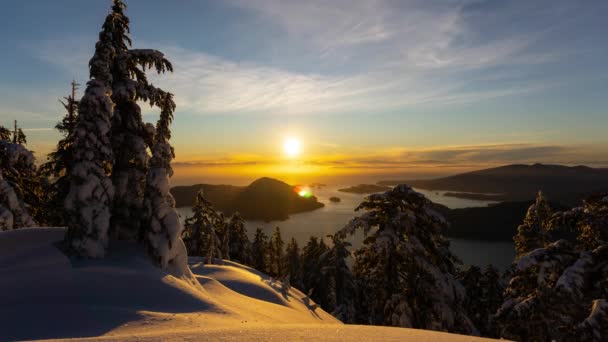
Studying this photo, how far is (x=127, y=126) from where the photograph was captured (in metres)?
14.6

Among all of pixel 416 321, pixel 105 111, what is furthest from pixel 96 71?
pixel 416 321

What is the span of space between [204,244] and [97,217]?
2525 cm

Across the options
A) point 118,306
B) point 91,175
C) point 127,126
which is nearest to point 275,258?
point 127,126

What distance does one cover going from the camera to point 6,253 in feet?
37.5

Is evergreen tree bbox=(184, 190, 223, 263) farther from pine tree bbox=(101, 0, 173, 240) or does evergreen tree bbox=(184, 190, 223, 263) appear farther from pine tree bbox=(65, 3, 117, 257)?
pine tree bbox=(65, 3, 117, 257)

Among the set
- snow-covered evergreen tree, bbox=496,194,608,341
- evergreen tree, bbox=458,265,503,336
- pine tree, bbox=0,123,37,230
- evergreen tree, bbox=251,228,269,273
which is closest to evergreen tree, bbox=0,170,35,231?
pine tree, bbox=0,123,37,230

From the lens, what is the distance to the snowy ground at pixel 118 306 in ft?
19.9

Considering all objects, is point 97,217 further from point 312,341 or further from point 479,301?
point 479,301

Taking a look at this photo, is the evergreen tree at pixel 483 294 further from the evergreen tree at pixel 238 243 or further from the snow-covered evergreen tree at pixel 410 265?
the evergreen tree at pixel 238 243

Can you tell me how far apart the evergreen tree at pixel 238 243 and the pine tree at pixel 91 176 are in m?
33.9

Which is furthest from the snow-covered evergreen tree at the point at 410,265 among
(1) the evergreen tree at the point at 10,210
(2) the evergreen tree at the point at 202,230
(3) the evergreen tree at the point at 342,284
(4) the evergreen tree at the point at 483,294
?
(2) the evergreen tree at the point at 202,230

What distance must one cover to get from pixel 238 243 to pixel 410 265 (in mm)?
36378

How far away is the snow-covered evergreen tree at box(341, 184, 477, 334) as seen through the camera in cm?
1222

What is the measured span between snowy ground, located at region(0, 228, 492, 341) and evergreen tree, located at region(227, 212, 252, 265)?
32583mm
